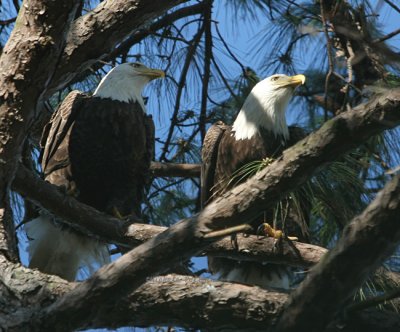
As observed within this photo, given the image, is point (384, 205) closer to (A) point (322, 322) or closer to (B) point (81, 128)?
(A) point (322, 322)

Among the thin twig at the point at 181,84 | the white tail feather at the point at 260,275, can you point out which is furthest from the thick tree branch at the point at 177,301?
the thin twig at the point at 181,84

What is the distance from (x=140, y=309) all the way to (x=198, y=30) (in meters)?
2.39

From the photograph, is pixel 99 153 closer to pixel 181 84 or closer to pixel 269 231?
pixel 181 84

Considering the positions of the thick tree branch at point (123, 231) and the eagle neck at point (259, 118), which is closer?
the thick tree branch at point (123, 231)

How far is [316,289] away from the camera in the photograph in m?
1.82

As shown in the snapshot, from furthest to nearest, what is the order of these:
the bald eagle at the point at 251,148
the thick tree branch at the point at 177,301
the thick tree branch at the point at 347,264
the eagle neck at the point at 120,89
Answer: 1. the eagle neck at the point at 120,89
2. the bald eagle at the point at 251,148
3. the thick tree branch at the point at 177,301
4. the thick tree branch at the point at 347,264

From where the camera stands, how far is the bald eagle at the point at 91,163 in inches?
159

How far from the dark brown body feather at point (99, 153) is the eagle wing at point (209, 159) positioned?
287 mm

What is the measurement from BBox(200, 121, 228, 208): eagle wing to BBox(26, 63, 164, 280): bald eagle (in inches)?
11.2

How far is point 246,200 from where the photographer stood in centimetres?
198

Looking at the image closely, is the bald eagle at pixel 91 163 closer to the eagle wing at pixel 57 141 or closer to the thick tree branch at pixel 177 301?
the eagle wing at pixel 57 141

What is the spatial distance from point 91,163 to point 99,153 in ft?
0.21

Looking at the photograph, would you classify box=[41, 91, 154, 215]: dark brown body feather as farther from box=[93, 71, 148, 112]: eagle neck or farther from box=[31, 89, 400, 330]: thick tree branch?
box=[31, 89, 400, 330]: thick tree branch

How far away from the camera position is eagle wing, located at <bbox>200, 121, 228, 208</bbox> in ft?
13.6
